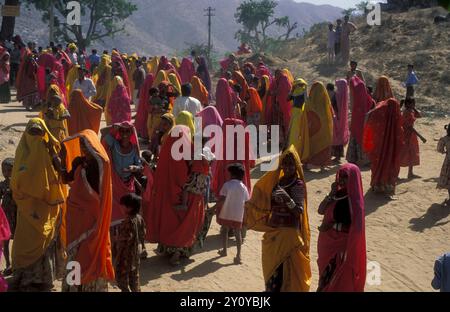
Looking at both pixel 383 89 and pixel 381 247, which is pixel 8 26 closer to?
pixel 383 89

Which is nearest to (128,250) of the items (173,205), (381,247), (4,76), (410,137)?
(173,205)

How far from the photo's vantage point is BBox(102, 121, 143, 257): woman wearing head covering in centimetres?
739

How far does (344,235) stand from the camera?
6.06m

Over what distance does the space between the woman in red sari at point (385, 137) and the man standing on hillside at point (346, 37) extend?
14628 millimetres

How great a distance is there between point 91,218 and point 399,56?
2296 centimetres

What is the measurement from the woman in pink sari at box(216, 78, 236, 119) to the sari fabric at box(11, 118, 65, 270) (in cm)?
687

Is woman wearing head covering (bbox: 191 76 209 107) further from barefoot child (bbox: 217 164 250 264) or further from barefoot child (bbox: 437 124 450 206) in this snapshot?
barefoot child (bbox: 217 164 250 264)

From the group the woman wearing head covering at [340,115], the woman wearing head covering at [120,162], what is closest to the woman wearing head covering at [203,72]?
the woman wearing head covering at [340,115]

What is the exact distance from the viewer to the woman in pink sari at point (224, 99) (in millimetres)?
13523

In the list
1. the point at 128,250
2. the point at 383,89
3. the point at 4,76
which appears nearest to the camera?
the point at 128,250

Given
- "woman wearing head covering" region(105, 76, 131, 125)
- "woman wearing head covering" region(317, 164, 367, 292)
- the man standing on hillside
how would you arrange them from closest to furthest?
1. "woman wearing head covering" region(317, 164, 367, 292)
2. "woman wearing head covering" region(105, 76, 131, 125)
3. the man standing on hillside

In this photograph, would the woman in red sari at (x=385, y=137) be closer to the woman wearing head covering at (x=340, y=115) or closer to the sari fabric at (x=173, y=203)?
the woman wearing head covering at (x=340, y=115)

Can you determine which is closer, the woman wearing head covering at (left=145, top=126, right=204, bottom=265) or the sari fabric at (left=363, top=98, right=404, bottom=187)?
the woman wearing head covering at (left=145, top=126, right=204, bottom=265)

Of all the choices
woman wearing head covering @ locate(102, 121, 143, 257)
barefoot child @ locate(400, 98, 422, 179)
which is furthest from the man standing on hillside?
woman wearing head covering @ locate(102, 121, 143, 257)
